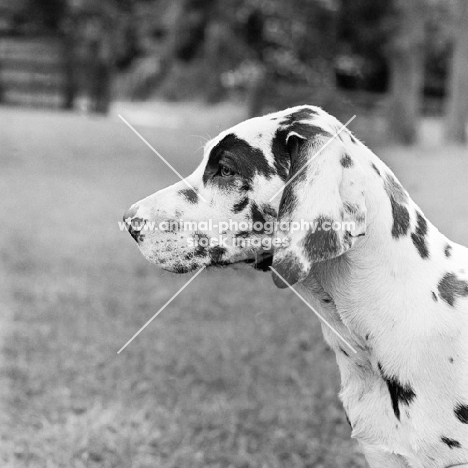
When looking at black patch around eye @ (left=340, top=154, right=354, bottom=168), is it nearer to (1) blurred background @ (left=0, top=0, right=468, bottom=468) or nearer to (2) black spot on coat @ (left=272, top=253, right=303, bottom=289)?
(2) black spot on coat @ (left=272, top=253, right=303, bottom=289)

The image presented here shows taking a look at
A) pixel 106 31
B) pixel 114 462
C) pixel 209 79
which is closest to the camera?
pixel 114 462

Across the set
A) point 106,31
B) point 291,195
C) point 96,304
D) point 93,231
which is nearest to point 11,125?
point 106,31

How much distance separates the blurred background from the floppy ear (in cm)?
94

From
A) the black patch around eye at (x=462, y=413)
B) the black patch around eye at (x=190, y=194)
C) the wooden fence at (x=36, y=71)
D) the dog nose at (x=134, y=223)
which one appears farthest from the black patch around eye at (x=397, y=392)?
the wooden fence at (x=36, y=71)

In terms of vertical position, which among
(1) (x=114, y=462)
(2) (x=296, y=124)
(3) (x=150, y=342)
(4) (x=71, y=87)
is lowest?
(4) (x=71, y=87)

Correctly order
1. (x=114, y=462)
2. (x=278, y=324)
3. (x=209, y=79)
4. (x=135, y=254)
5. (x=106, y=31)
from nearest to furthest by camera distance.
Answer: (x=114, y=462), (x=278, y=324), (x=135, y=254), (x=209, y=79), (x=106, y=31)

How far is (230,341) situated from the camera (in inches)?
257

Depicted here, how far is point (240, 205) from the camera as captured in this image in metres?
3.08

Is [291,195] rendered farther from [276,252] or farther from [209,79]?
[209,79]

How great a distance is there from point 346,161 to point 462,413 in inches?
42.4

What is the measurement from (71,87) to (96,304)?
2212 centimetres

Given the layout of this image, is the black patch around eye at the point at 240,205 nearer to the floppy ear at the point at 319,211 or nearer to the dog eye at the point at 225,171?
the dog eye at the point at 225,171

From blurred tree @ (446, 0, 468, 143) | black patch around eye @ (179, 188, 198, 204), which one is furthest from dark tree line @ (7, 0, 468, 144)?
black patch around eye @ (179, 188, 198, 204)

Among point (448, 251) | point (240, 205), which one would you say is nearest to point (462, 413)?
point (448, 251)
